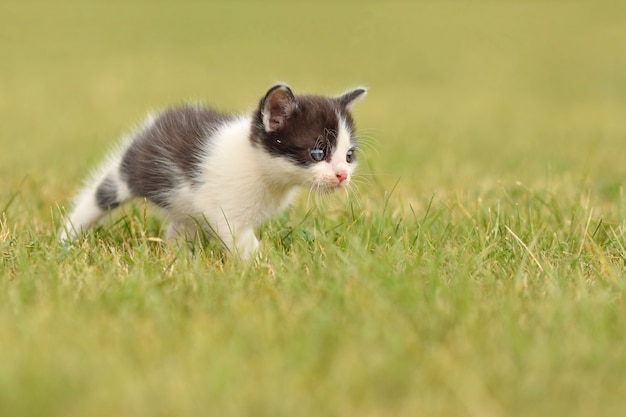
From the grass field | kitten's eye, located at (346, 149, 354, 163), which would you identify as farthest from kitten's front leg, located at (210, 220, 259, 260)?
kitten's eye, located at (346, 149, 354, 163)

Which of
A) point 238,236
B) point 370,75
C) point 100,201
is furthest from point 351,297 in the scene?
point 370,75

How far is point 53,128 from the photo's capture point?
10.4m

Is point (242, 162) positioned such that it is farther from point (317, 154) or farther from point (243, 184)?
point (317, 154)

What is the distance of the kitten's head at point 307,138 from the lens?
4551 millimetres

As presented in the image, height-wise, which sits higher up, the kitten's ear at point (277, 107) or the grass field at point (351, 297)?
the kitten's ear at point (277, 107)

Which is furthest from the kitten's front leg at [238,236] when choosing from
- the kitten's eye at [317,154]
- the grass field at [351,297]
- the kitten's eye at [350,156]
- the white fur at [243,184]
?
the kitten's eye at [350,156]

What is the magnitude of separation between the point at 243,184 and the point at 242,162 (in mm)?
127

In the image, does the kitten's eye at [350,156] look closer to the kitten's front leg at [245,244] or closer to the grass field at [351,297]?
the grass field at [351,297]

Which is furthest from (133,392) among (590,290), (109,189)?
(109,189)

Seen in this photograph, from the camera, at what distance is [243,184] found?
4.65 meters

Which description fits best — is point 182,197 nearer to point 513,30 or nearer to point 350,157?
point 350,157

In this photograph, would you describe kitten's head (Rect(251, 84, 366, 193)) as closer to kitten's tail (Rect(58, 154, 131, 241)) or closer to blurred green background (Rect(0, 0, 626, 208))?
kitten's tail (Rect(58, 154, 131, 241))

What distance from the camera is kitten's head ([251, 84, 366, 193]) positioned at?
4551 mm

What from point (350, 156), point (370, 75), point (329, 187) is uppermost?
point (350, 156)
